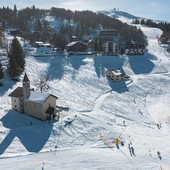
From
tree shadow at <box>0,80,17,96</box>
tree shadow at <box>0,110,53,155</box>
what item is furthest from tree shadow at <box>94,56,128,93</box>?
tree shadow at <box>0,110,53,155</box>

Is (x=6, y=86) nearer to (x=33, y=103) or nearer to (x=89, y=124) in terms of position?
(x=33, y=103)

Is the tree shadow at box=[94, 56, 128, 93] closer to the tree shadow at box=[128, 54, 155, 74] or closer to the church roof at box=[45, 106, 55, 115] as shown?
the tree shadow at box=[128, 54, 155, 74]

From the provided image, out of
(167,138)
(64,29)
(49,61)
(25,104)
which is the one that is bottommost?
(167,138)

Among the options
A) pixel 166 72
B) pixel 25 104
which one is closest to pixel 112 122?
pixel 25 104

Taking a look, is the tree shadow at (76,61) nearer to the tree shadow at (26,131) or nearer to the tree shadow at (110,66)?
the tree shadow at (110,66)

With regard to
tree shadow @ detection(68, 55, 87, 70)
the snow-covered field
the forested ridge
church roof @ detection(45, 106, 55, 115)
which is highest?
the forested ridge

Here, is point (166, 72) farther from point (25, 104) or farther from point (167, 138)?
point (25, 104)
